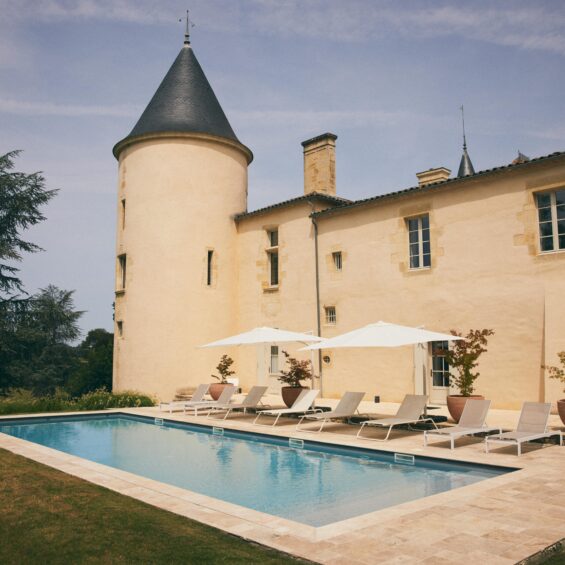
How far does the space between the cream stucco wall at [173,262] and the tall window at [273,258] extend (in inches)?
72.3

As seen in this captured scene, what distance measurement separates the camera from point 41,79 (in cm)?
1636

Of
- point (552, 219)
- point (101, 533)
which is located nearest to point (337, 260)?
point (552, 219)

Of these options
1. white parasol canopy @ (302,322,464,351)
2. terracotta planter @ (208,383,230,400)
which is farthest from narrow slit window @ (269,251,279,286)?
white parasol canopy @ (302,322,464,351)

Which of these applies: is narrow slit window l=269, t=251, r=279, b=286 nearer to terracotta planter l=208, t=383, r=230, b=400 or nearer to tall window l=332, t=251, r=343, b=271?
tall window l=332, t=251, r=343, b=271

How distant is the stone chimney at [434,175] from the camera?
20.3 meters

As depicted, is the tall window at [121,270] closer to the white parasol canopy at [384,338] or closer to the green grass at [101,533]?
the white parasol canopy at [384,338]

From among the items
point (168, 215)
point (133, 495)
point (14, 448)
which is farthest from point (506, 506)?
point (168, 215)

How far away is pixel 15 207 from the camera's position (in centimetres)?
3008

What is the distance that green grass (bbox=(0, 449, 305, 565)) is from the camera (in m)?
4.45

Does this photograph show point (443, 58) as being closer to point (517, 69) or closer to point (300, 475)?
point (517, 69)

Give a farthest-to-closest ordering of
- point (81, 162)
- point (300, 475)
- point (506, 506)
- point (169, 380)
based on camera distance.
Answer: point (169, 380), point (81, 162), point (300, 475), point (506, 506)

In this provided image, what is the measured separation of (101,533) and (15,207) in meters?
28.7

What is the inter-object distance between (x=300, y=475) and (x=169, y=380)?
12.9 m

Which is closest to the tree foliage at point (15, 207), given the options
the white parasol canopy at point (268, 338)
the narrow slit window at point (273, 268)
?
the narrow slit window at point (273, 268)
